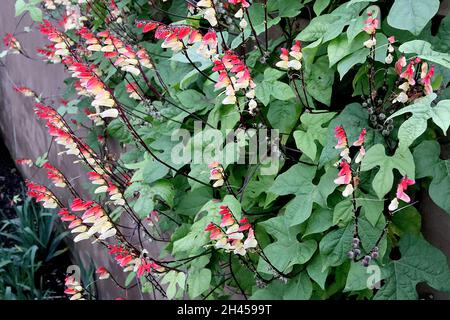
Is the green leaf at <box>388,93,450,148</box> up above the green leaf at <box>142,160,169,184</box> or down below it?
above

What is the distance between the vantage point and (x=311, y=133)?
1493 mm

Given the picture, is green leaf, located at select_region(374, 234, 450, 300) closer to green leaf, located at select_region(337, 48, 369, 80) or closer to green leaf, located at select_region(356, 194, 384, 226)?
green leaf, located at select_region(356, 194, 384, 226)

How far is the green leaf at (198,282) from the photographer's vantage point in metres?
1.82

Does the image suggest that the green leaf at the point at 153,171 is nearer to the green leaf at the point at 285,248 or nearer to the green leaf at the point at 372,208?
the green leaf at the point at 285,248

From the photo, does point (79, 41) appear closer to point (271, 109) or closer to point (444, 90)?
point (271, 109)

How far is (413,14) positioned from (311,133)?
43 cm

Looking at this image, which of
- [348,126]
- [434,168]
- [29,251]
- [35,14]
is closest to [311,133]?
[348,126]

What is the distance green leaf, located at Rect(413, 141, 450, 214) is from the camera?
1.29m

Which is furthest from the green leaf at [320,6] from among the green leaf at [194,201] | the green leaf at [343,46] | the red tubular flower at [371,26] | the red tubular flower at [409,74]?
the green leaf at [194,201]

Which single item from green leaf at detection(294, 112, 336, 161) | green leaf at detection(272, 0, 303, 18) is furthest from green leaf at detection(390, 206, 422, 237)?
green leaf at detection(272, 0, 303, 18)

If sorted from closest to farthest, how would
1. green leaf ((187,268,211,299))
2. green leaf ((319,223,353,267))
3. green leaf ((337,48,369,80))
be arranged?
1. green leaf ((337,48,369,80))
2. green leaf ((319,223,353,267))
3. green leaf ((187,268,211,299))

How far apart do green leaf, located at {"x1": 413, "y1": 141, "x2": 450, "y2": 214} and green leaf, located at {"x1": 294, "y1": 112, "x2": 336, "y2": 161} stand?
258 millimetres

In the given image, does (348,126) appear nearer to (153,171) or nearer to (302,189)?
(302,189)
